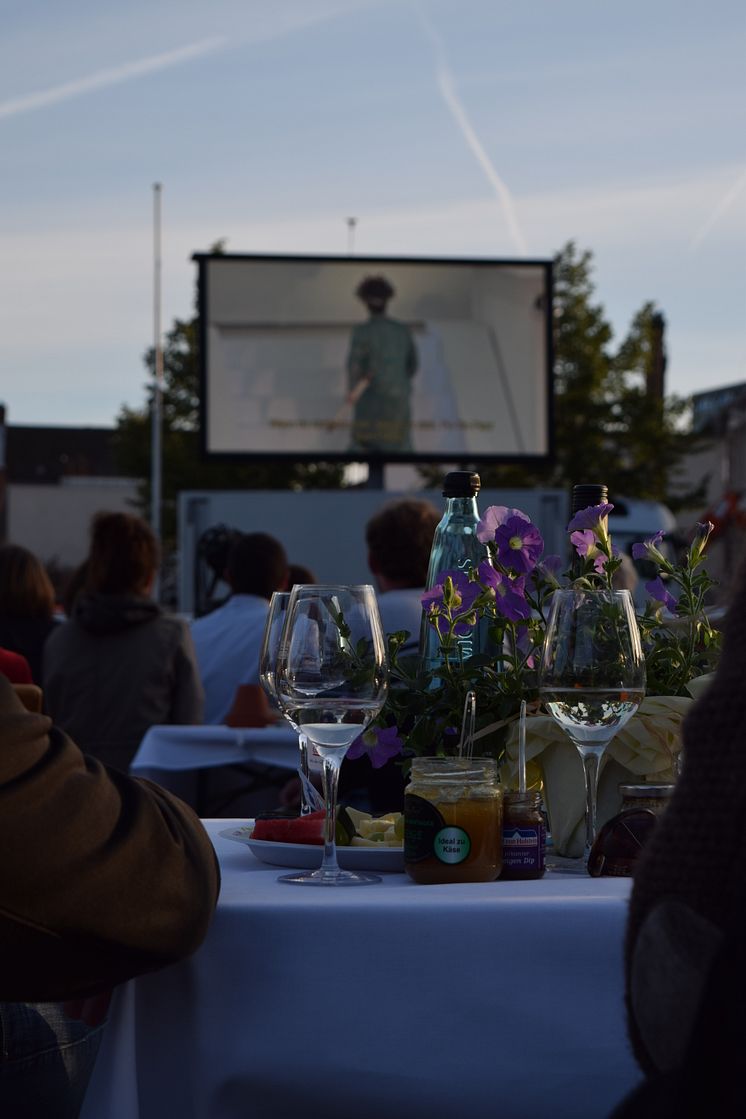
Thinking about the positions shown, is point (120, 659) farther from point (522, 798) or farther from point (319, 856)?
point (522, 798)

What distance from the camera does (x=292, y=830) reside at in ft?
5.82

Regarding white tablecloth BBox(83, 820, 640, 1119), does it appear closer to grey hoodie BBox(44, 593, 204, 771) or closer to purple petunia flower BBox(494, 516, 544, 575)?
purple petunia flower BBox(494, 516, 544, 575)

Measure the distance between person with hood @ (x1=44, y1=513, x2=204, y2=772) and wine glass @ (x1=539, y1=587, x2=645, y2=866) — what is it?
3.68 m

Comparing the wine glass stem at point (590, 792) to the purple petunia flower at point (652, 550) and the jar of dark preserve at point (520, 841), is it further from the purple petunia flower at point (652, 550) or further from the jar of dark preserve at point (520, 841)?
the purple petunia flower at point (652, 550)

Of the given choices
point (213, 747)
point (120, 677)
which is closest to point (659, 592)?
point (213, 747)

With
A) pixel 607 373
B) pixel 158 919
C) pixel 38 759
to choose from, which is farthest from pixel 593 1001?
pixel 607 373

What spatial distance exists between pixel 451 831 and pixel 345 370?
15.1 meters

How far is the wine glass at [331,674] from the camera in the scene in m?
1.56

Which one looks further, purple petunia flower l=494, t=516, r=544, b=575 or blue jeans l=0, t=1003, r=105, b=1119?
purple petunia flower l=494, t=516, r=544, b=575

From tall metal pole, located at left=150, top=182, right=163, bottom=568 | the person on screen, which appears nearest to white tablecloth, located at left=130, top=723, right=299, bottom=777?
the person on screen

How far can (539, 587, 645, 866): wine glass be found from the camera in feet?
5.19

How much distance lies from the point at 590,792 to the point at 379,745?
0.84 feet

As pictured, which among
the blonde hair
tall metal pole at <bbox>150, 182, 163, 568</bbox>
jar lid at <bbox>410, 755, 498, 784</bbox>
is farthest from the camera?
tall metal pole at <bbox>150, 182, 163, 568</bbox>

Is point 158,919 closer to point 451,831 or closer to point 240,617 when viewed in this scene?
point 451,831
